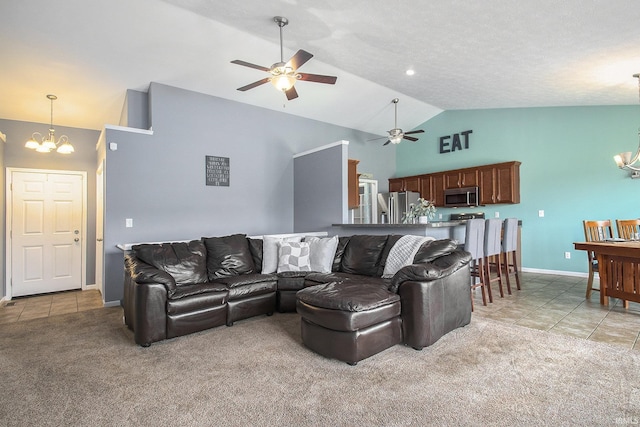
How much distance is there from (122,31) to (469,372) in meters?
4.71

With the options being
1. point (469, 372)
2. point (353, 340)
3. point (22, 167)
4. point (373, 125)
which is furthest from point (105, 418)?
point (373, 125)

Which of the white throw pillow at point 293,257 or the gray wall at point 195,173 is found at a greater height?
the gray wall at point 195,173

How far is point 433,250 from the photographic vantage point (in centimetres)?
328

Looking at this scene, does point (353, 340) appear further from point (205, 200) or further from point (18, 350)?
point (205, 200)

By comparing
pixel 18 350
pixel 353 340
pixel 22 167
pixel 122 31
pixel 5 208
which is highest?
pixel 122 31

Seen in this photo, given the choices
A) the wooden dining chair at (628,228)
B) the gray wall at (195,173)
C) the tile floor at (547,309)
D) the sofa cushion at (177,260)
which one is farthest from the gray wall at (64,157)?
the wooden dining chair at (628,228)

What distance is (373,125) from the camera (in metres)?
7.53

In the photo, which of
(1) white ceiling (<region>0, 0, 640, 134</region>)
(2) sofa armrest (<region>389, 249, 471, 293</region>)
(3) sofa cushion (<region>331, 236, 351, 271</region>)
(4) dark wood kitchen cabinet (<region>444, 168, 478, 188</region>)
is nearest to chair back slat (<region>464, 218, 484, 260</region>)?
(2) sofa armrest (<region>389, 249, 471, 293</region>)

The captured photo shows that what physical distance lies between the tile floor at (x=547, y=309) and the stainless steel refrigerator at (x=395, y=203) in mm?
2864

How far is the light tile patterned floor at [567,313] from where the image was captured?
3012 mm

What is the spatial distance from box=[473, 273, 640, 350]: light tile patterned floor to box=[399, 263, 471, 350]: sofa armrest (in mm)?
1013

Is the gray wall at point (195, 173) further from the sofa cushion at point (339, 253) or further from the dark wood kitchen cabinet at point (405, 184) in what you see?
the dark wood kitchen cabinet at point (405, 184)

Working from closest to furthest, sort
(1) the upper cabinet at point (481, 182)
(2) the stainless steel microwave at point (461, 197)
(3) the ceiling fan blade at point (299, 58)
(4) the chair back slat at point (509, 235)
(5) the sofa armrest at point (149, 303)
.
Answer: (5) the sofa armrest at point (149, 303), (3) the ceiling fan blade at point (299, 58), (4) the chair back slat at point (509, 235), (1) the upper cabinet at point (481, 182), (2) the stainless steel microwave at point (461, 197)

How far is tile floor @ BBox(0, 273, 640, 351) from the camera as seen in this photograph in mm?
3085
